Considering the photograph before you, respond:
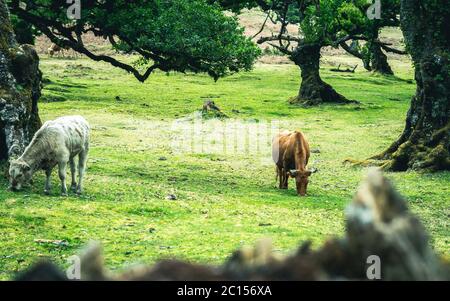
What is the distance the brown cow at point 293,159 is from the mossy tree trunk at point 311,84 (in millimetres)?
22859

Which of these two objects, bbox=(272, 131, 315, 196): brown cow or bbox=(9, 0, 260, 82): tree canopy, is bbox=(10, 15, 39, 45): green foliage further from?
bbox=(272, 131, 315, 196): brown cow

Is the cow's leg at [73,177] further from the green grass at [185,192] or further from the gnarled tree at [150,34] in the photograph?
the gnarled tree at [150,34]

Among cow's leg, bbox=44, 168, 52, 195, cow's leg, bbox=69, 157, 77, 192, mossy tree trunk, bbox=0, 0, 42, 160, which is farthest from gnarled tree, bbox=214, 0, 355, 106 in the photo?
cow's leg, bbox=44, 168, 52, 195

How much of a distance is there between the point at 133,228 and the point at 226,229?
75.9 inches

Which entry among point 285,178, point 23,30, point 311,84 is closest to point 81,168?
point 285,178

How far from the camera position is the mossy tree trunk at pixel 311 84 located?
45.6 meters

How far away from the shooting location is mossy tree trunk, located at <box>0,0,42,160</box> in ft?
64.7

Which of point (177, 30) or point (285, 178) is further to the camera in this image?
point (177, 30)

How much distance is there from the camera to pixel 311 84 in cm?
4581

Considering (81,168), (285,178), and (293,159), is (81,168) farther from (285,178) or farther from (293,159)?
(293,159)

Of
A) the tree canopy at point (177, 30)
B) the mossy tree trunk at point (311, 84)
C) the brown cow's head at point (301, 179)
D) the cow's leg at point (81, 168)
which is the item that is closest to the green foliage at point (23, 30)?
the tree canopy at point (177, 30)

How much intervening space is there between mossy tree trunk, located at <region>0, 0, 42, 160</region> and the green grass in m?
1.22

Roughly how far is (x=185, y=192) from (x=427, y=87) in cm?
961
